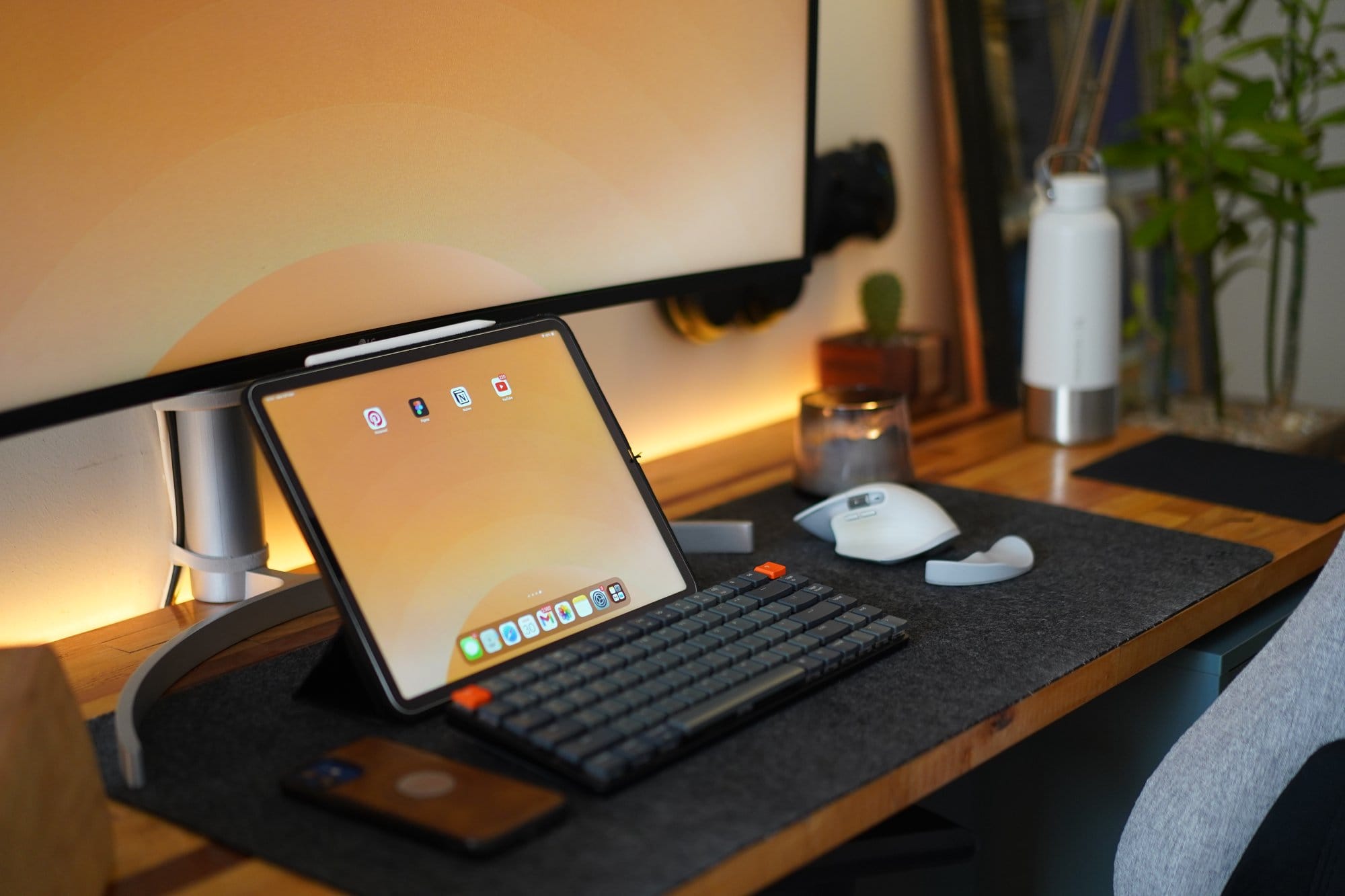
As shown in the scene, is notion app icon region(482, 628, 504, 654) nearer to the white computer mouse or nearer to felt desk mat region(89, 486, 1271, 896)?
felt desk mat region(89, 486, 1271, 896)

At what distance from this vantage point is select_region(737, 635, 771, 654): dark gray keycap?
2.64 feet

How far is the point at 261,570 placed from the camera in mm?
989

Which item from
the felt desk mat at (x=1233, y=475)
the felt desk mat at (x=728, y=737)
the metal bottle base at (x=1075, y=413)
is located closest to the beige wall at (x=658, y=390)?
the felt desk mat at (x=728, y=737)

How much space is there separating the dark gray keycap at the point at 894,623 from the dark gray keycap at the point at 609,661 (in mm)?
190

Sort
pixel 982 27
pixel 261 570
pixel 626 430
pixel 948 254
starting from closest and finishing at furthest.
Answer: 1. pixel 261 570
2. pixel 626 430
3. pixel 982 27
4. pixel 948 254

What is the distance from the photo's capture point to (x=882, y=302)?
1498mm

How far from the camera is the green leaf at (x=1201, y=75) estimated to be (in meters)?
1.67

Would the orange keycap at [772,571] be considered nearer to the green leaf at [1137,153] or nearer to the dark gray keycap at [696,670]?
the dark gray keycap at [696,670]

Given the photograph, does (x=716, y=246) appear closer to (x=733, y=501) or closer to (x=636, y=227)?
(x=636, y=227)

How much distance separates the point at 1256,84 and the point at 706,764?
1.40m

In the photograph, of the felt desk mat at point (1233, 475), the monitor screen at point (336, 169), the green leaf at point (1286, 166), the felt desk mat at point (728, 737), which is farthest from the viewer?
the green leaf at point (1286, 166)

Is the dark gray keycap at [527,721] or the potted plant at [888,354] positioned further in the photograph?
the potted plant at [888,354]

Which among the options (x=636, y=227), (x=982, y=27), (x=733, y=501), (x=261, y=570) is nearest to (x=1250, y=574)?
(x=733, y=501)

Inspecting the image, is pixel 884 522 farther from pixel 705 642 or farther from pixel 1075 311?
pixel 1075 311
